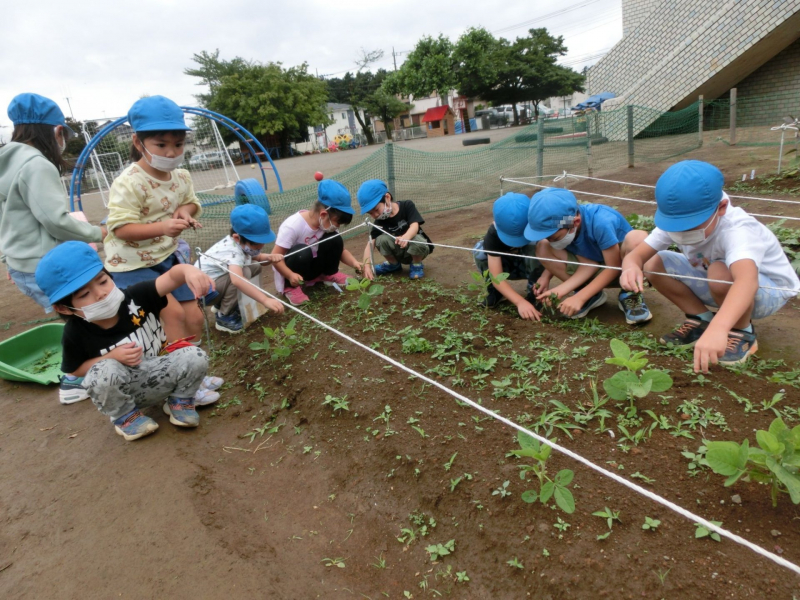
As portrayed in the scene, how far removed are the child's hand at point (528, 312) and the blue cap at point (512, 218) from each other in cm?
41

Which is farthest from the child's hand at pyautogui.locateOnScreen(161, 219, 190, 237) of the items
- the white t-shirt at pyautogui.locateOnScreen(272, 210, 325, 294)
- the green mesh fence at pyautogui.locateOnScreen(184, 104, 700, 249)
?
the green mesh fence at pyautogui.locateOnScreen(184, 104, 700, 249)

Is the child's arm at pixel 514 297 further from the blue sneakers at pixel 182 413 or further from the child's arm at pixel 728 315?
the blue sneakers at pixel 182 413

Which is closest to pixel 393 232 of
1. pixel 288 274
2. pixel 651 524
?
pixel 288 274

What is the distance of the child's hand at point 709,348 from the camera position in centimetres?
196

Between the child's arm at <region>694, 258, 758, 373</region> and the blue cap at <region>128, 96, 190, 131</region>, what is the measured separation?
281cm

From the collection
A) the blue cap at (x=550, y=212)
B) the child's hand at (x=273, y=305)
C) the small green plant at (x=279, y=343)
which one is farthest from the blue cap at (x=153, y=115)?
the blue cap at (x=550, y=212)

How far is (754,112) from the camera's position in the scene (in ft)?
48.1

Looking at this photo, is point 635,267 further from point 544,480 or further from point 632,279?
point 544,480

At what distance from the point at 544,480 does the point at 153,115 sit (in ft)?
8.61

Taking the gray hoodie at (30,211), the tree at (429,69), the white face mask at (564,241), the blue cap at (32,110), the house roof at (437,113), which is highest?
the tree at (429,69)

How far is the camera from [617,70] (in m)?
16.9

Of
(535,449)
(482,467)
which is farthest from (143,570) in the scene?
(535,449)

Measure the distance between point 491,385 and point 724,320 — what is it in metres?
1.06

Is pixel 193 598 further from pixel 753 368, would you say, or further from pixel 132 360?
pixel 753 368
